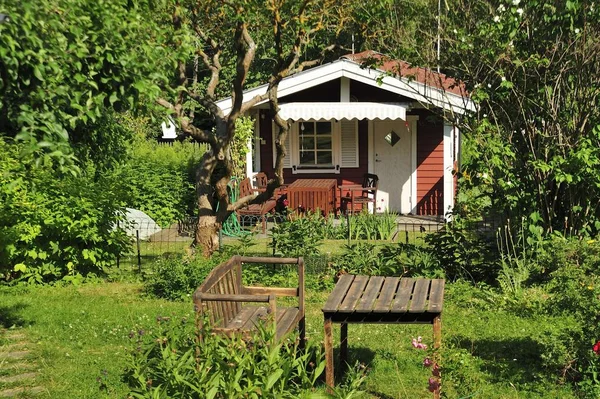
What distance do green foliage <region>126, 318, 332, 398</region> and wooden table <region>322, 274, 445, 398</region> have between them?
41 cm

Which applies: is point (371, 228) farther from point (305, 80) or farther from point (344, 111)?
point (305, 80)

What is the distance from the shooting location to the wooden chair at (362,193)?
56.7ft

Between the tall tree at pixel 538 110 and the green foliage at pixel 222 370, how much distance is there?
4.99 m

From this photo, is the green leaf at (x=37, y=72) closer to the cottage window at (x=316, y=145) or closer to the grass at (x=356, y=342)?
the grass at (x=356, y=342)

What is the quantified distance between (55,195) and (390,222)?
6.14 metres

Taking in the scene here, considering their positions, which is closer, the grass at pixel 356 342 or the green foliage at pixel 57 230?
the grass at pixel 356 342

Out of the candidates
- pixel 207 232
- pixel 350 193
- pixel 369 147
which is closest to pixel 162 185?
pixel 350 193

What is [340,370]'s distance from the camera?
721 cm

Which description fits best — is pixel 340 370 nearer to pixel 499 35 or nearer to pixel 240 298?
pixel 240 298

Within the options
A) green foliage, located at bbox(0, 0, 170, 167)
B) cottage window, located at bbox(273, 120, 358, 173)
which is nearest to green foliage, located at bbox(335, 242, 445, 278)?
green foliage, located at bbox(0, 0, 170, 167)

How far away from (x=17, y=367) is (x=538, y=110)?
261 inches

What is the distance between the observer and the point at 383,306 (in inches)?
240

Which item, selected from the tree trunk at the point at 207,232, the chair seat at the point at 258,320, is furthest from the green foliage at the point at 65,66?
the tree trunk at the point at 207,232

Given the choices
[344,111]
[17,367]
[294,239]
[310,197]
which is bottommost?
[17,367]
